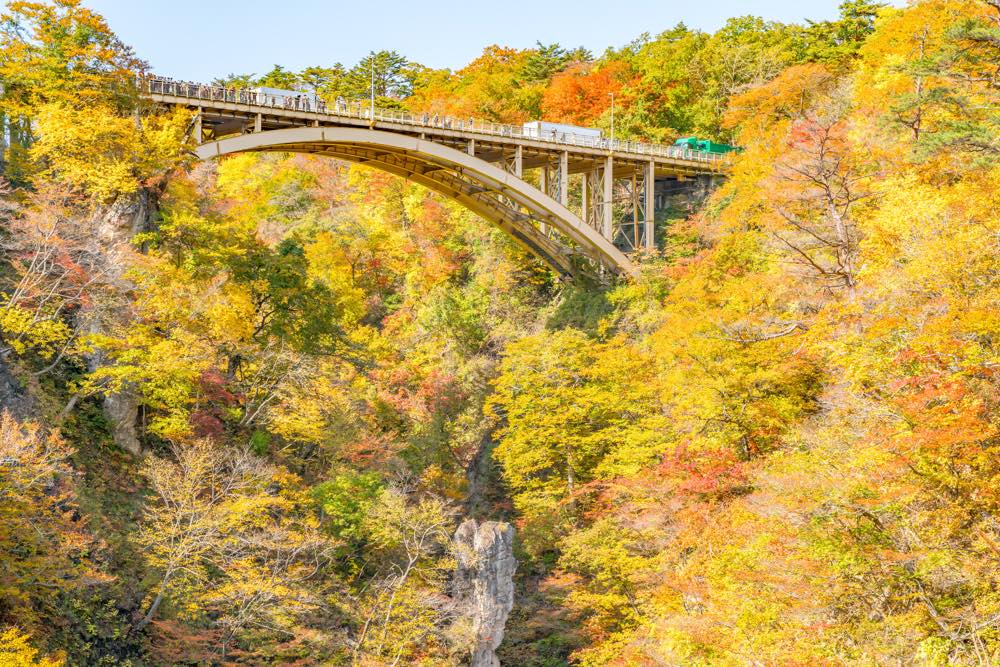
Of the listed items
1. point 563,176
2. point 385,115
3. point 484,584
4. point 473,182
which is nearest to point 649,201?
point 563,176

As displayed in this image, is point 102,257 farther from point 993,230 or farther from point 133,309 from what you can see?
point 993,230

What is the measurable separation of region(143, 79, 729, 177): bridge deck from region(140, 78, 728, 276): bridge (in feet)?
0.12

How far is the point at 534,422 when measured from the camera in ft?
83.3

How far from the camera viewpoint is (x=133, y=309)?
19.6 metres

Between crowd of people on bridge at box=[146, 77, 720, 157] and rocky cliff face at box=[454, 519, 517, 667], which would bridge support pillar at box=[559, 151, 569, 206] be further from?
rocky cliff face at box=[454, 519, 517, 667]

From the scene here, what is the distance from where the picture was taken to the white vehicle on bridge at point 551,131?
32.8 m

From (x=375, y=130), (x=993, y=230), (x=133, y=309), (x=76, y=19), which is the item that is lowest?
(x=133, y=309)

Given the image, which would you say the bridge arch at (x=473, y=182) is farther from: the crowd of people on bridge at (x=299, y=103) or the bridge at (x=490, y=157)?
the crowd of people on bridge at (x=299, y=103)

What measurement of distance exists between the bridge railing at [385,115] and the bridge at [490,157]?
0.16ft

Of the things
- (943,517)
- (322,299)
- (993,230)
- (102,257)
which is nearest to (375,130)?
(322,299)

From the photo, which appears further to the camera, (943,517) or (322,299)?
(322,299)

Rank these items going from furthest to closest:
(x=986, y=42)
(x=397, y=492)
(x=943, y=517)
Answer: (x=397, y=492) → (x=986, y=42) → (x=943, y=517)

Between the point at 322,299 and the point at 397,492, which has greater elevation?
the point at 322,299

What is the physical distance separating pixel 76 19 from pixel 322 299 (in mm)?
8979
